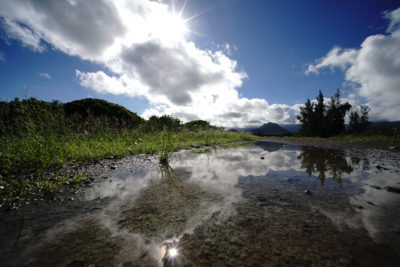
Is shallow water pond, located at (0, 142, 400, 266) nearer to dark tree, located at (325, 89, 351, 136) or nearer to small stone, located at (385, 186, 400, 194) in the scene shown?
small stone, located at (385, 186, 400, 194)

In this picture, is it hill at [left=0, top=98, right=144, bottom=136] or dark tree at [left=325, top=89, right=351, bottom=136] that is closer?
hill at [left=0, top=98, right=144, bottom=136]

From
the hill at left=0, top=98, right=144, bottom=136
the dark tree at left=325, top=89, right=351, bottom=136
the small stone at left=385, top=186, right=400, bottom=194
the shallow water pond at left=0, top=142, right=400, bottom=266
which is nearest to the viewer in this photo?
the shallow water pond at left=0, top=142, right=400, bottom=266

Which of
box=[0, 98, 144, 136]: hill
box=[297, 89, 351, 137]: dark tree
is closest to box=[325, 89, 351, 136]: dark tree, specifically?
box=[297, 89, 351, 137]: dark tree

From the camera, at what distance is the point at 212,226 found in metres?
1.47

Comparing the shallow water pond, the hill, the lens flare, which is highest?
the hill

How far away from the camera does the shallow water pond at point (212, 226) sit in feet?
3.58

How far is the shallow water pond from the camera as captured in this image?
1.09m

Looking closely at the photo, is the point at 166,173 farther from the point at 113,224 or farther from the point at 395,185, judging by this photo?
the point at 395,185

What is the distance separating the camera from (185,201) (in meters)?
1.99

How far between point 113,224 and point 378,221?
2.57m

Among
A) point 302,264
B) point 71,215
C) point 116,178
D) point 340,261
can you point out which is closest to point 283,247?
point 302,264

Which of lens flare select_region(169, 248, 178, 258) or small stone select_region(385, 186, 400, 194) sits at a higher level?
small stone select_region(385, 186, 400, 194)

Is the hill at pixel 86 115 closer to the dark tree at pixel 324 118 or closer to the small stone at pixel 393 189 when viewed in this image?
the small stone at pixel 393 189

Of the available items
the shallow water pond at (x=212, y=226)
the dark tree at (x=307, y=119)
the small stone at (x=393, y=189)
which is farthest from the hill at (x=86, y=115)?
the dark tree at (x=307, y=119)
